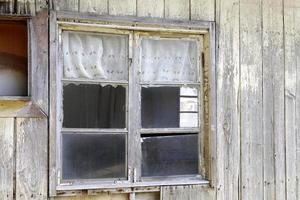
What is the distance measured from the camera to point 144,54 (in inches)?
117

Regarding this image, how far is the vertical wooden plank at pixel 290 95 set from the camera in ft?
10.5

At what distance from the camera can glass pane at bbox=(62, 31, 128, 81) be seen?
283 centimetres

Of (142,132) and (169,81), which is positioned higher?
(169,81)

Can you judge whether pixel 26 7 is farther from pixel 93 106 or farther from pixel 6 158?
pixel 6 158

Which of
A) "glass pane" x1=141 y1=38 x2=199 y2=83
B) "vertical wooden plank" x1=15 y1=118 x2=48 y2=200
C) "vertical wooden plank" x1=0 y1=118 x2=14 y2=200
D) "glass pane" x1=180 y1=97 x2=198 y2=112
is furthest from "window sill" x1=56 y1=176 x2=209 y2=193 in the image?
"glass pane" x1=141 y1=38 x2=199 y2=83

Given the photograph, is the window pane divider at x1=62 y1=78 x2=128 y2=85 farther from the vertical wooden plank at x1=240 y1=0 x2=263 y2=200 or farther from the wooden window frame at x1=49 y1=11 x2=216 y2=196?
the vertical wooden plank at x1=240 y1=0 x2=263 y2=200

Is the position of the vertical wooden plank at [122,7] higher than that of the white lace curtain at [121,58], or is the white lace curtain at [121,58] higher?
the vertical wooden plank at [122,7]

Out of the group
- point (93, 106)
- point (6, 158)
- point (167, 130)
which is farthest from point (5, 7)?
point (167, 130)

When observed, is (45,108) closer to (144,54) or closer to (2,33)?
(2,33)

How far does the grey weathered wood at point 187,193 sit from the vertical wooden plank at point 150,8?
3.89 ft

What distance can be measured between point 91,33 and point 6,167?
40.0 inches

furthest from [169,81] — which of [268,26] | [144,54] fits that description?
[268,26]

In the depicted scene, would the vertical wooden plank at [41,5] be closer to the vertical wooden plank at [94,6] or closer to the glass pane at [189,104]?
the vertical wooden plank at [94,6]

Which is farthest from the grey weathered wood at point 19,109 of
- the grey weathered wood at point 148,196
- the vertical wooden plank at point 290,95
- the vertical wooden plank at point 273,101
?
the vertical wooden plank at point 290,95
